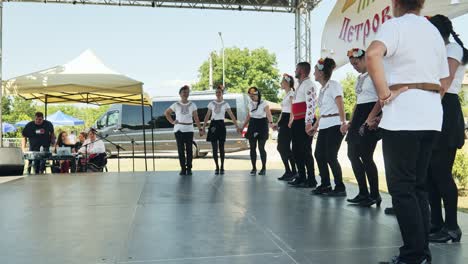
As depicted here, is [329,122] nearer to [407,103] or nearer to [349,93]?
[407,103]

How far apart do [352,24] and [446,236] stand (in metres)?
3.18

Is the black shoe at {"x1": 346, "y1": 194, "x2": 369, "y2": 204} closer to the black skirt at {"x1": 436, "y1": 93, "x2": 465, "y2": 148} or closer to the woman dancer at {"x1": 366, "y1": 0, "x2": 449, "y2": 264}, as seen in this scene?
the black skirt at {"x1": 436, "y1": 93, "x2": 465, "y2": 148}

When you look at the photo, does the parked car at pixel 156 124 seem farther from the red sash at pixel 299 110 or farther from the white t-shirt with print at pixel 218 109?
the red sash at pixel 299 110

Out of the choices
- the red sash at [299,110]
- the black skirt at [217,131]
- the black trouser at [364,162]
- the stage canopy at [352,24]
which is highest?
the stage canopy at [352,24]

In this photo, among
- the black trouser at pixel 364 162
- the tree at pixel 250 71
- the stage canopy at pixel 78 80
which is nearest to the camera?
the black trouser at pixel 364 162

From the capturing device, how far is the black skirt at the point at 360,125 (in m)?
4.47

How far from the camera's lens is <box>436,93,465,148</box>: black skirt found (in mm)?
3242

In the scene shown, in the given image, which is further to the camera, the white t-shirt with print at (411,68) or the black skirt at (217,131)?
the black skirt at (217,131)

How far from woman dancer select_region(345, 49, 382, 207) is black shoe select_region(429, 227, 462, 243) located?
1.30m

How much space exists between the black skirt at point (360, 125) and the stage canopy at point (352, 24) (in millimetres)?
988

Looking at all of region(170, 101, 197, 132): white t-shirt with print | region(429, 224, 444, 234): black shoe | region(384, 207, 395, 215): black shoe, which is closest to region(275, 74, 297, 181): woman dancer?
region(170, 101, 197, 132): white t-shirt with print

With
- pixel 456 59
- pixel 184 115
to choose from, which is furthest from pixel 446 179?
pixel 184 115

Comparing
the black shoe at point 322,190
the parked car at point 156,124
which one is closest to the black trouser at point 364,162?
the black shoe at point 322,190

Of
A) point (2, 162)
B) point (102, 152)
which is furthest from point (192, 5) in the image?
point (2, 162)
